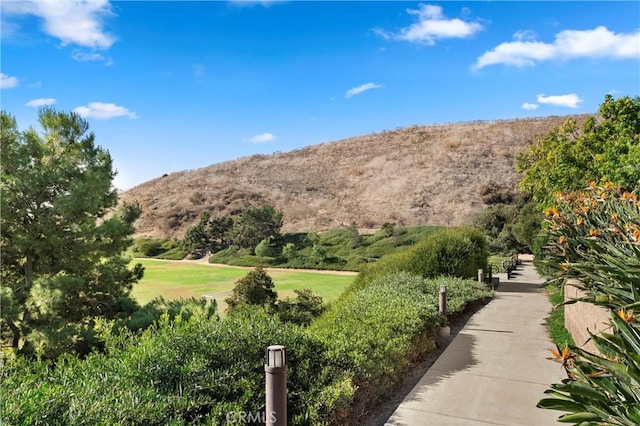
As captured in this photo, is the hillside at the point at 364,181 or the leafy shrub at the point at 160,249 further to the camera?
the hillside at the point at 364,181

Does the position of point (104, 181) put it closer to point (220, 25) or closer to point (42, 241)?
point (42, 241)

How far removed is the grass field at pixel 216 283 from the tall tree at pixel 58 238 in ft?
15.4

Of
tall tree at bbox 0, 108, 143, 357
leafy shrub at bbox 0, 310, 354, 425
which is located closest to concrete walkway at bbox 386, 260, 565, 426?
leafy shrub at bbox 0, 310, 354, 425

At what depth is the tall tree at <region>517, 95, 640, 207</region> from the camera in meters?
9.08

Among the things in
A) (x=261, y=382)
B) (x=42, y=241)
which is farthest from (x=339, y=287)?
(x=261, y=382)

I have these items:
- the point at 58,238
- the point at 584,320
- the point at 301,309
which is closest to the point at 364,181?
the point at 301,309

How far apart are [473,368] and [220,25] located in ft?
30.4

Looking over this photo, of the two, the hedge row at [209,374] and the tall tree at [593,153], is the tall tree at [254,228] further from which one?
the hedge row at [209,374]

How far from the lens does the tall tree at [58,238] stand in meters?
10.2

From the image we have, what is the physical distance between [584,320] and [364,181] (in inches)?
2384

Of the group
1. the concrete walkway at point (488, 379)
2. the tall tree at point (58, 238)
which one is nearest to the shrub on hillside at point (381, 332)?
the concrete walkway at point (488, 379)

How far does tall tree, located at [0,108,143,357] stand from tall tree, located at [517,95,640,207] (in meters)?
12.9

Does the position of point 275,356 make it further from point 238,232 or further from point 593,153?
point 238,232

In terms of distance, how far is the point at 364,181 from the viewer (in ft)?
217
